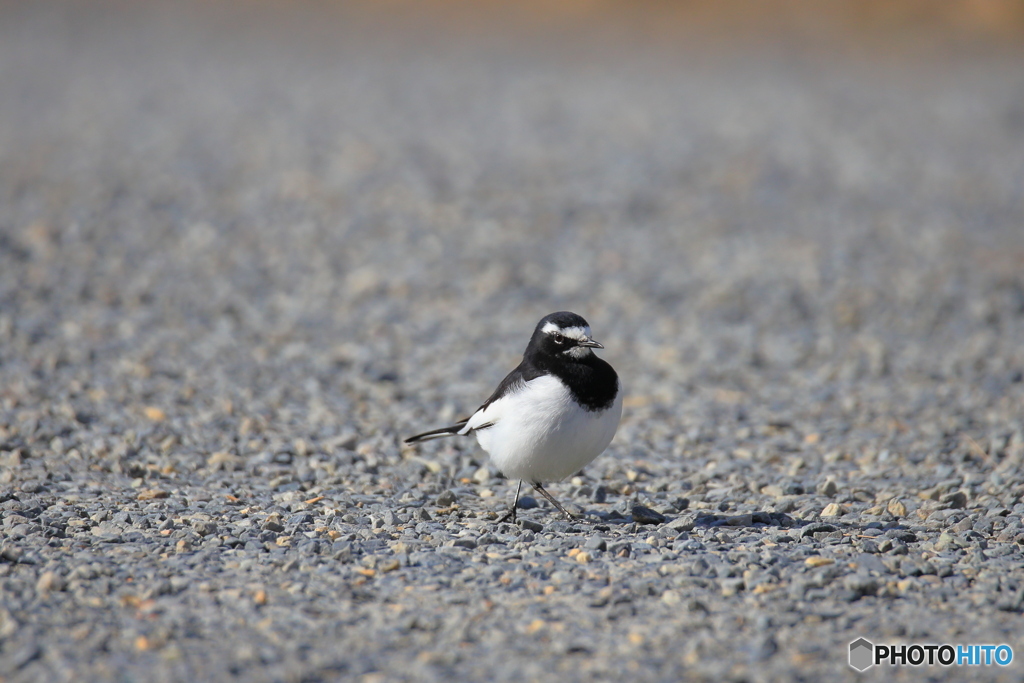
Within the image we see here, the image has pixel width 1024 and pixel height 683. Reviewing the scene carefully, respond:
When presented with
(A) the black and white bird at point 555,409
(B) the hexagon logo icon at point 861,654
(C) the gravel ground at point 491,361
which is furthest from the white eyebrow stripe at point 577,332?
(B) the hexagon logo icon at point 861,654

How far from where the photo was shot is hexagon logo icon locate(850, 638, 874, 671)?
4.20 metres

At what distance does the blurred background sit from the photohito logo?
13.6ft

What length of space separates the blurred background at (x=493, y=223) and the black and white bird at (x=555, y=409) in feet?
7.16

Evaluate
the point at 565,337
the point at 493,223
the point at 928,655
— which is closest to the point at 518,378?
the point at 565,337

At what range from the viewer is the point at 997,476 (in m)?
6.65

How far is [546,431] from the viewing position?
566cm

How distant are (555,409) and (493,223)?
8196mm

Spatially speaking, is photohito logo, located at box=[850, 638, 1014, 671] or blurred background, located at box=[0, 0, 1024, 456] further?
blurred background, located at box=[0, 0, 1024, 456]

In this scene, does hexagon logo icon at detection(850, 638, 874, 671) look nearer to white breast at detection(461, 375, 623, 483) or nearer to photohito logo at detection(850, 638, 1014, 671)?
photohito logo at detection(850, 638, 1014, 671)

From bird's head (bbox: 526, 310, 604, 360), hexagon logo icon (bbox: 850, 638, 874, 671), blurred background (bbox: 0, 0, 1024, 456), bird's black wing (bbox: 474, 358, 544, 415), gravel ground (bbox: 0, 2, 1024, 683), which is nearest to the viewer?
hexagon logo icon (bbox: 850, 638, 874, 671)

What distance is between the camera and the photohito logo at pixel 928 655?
4.22m

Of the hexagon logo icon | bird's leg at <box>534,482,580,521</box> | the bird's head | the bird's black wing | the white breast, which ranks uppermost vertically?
the bird's head

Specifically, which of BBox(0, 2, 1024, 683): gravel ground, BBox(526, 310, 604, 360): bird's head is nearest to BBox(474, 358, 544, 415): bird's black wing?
BBox(526, 310, 604, 360): bird's head

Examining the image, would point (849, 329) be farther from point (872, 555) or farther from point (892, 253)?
point (872, 555)
